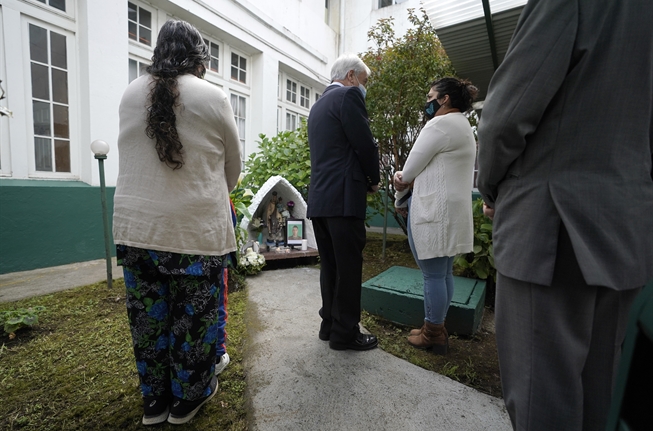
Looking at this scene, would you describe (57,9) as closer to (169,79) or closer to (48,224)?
(48,224)

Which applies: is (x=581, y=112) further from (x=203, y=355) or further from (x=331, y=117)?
(x=203, y=355)

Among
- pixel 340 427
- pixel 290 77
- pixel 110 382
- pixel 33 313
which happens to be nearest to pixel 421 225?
pixel 340 427

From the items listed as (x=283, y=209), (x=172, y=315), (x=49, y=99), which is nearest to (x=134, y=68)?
(x=49, y=99)

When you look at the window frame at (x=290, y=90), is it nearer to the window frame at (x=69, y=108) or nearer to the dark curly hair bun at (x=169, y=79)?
the window frame at (x=69, y=108)

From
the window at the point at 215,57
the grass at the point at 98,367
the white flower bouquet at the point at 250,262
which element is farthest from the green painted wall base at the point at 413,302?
the window at the point at 215,57

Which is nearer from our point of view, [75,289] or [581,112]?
[581,112]

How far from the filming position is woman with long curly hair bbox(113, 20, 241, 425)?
4.33 ft

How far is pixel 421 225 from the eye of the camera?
1.96m

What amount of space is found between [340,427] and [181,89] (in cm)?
158

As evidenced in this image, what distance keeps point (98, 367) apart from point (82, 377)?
10 centimetres

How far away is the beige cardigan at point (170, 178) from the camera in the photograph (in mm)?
1323

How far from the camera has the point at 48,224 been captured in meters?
3.78

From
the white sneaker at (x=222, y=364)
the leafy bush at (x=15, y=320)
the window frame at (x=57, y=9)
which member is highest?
the window frame at (x=57, y=9)

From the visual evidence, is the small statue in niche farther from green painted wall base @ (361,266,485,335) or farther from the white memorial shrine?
green painted wall base @ (361,266,485,335)
